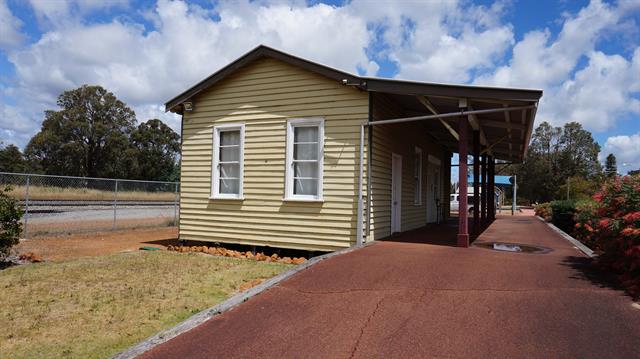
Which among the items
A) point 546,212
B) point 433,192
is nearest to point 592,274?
point 433,192

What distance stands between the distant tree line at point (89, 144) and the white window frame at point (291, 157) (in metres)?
52.9

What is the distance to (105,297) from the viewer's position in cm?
715

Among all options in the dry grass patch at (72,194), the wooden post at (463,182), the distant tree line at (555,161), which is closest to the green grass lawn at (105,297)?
the wooden post at (463,182)

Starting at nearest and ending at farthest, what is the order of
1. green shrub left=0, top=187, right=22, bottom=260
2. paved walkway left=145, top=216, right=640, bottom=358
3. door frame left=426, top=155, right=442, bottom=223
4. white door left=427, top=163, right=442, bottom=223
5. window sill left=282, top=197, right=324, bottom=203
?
paved walkway left=145, top=216, right=640, bottom=358 < green shrub left=0, top=187, right=22, bottom=260 < window sill left=282, top=197, right=324, bottom=203 < door frame left=426, top=155, right=442, bottom=223 < white door left=427, top=163, right=442, bottom=223

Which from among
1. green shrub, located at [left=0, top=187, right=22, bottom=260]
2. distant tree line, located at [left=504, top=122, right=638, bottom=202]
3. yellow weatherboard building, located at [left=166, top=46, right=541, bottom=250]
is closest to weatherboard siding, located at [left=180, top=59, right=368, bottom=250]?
yellow weatherboard building, located at [left=166, top=46, right=541, bottom=250]

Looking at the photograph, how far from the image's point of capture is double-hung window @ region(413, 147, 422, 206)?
14383 millimetres

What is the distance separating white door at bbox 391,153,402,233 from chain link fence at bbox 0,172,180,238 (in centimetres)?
975

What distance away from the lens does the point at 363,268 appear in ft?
24.3

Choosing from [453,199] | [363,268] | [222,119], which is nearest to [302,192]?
[222,119]

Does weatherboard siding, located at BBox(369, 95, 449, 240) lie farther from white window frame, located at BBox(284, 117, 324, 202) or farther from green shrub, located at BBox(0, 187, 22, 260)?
green shrub, located at BBox(0, 187, 22, 260)

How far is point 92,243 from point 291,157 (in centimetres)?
699

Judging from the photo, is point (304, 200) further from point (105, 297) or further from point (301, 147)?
point (105, 297)

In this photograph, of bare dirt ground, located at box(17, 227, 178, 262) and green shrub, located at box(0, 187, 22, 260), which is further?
bare dirt ground, located at box(17, 227, 178, 262)

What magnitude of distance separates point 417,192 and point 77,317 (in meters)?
10.7
